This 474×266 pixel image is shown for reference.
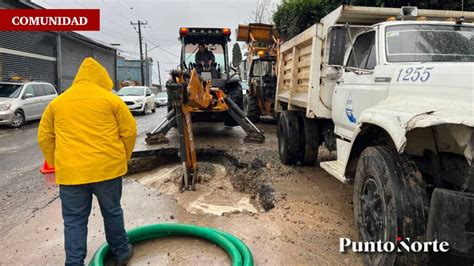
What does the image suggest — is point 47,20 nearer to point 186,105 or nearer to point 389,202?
point 186,105

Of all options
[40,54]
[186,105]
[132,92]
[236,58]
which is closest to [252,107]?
[186,105]

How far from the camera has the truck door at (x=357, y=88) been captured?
4.14m

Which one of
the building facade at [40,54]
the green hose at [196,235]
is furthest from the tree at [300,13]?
the building facade at [40,54]

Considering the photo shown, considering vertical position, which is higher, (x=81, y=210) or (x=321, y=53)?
(x=321, y=53)

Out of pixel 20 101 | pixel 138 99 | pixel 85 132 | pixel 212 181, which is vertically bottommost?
pixel 212 181

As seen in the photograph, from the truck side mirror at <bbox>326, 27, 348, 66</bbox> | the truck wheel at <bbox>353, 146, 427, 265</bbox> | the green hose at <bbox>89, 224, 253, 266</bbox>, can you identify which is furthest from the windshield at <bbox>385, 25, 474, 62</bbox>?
the green hose at <bbox>89, 224, 253, 266</bbox>

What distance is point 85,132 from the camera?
3.25 meters

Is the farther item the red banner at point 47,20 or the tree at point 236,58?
the red banner at point 47,20

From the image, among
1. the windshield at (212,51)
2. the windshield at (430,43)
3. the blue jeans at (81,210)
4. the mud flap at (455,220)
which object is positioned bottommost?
the blue jeans at (81,210)

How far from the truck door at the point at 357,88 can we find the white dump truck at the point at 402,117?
1 centimetres

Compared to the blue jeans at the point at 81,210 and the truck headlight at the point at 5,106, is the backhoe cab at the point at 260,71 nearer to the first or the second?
the truck headlight at the point at 5,106

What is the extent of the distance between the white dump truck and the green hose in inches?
41.5

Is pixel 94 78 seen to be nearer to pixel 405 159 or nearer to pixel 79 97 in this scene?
pixel 79 97

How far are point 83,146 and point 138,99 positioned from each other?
54.4 ft
